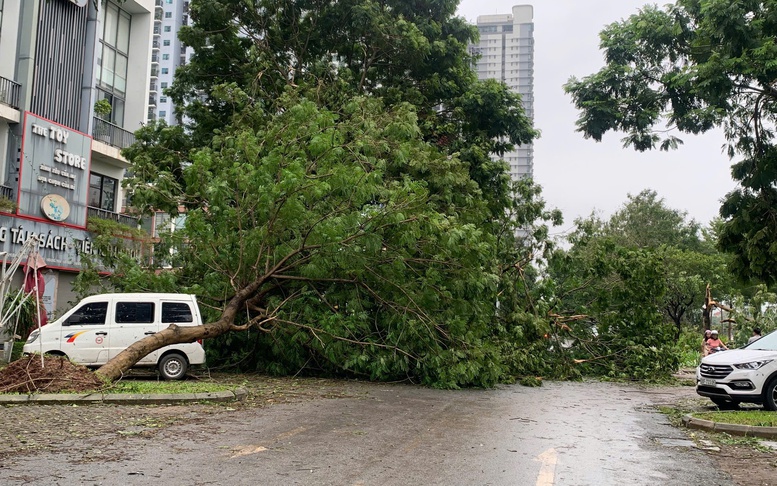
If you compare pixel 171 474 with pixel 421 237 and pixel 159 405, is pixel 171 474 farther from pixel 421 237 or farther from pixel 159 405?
pixel 421 237

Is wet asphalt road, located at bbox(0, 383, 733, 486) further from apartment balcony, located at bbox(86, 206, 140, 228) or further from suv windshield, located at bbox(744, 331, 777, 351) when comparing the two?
apartment balcony, located at bbox(86, 206, 140, 228)

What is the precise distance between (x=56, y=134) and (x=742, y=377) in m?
24.8

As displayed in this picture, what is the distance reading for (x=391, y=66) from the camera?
2464 centimetres

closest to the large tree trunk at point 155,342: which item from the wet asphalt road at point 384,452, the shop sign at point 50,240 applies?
the wet asphalt road at point 384,452

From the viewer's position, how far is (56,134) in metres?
27.4

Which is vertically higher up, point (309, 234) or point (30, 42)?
point (30, 42)

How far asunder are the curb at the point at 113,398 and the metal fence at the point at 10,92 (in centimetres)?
1846

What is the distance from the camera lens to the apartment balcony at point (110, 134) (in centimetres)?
3145

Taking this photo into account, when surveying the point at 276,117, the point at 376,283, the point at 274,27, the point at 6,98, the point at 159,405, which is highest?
the point at 274,27

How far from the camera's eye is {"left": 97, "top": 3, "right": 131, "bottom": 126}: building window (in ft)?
108

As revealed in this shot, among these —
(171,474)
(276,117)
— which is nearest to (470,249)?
(276,117)

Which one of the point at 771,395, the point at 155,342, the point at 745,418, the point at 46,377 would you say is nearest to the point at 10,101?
the point at 155,342

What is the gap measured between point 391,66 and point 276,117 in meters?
6.84

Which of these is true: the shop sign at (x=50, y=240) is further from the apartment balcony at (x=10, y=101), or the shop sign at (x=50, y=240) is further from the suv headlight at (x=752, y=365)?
the suv headlight at (x=752, y=365)
